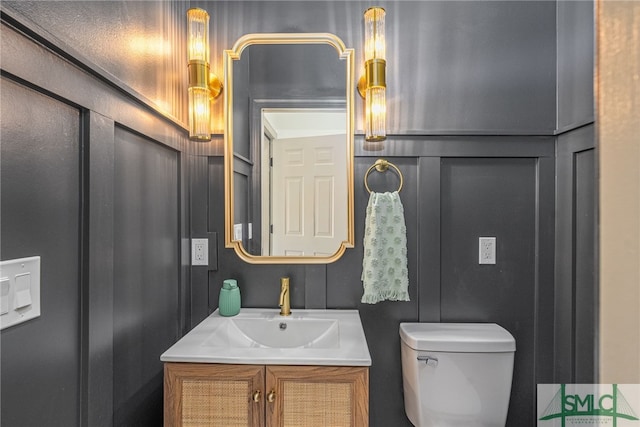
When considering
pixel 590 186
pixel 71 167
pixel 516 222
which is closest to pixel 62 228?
pixel 71 167

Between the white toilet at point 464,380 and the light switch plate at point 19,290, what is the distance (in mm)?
1181

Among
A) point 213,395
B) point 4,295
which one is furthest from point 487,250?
point 4,295

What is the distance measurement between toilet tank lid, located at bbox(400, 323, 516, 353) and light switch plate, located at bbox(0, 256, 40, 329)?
117 cm

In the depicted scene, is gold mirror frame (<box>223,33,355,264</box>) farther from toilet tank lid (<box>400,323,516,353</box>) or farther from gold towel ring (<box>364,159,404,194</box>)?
toilet tank lid (<box>400,323,516,353</box>)

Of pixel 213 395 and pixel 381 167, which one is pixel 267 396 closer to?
pixel 213 395

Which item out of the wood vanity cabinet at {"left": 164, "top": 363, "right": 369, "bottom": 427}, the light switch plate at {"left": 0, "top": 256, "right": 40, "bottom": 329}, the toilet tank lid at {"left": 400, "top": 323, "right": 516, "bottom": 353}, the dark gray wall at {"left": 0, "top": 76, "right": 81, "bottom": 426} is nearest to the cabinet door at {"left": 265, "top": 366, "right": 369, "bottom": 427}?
the wood vanity cabinet at {"left": 164, "top": 363, "right": 369, "bottom": 427}

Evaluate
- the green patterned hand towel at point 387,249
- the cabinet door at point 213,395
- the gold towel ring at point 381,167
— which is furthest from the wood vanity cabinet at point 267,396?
the gold towel ring at point 381,167

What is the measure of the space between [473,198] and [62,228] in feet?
4.77

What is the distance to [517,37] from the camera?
1.56 metres

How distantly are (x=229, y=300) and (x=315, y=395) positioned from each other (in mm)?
550

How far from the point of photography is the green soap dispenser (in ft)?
4.80

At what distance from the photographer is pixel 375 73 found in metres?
1.44

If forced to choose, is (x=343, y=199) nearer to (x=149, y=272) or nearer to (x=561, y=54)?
(x=149, y=272)

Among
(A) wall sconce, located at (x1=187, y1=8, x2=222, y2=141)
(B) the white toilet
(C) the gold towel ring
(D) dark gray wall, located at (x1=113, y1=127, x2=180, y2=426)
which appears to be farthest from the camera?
(C) the gold towel ring
